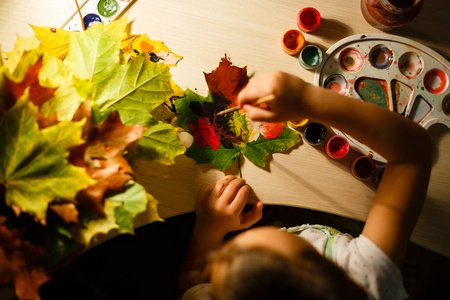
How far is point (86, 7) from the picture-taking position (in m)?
0.88

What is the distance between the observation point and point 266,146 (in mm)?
827

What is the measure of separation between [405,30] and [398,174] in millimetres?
493

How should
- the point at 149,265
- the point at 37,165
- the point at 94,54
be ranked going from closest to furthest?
the point at 37,165, the point at 94,54, the point at 149,265

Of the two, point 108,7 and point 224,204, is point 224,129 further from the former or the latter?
point 108,7

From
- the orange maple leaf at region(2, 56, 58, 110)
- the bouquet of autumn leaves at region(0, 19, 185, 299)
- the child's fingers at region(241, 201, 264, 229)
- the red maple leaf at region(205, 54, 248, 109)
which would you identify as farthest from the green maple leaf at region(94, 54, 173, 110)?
the child's fingers at region(241, 201, 264, 229)

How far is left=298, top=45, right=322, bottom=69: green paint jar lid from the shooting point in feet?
2.81

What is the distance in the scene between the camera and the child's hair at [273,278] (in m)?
0.57

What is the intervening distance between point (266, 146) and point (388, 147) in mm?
311

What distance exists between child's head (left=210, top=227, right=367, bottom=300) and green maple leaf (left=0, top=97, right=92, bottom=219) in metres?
0.34

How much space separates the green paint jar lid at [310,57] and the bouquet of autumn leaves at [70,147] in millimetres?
438

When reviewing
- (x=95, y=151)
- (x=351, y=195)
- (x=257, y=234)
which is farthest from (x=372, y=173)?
(x=95, y=151)

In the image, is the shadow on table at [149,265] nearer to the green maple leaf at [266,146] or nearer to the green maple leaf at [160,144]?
the green maple leaf at [266,146]

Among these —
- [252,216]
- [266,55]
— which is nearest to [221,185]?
[252,216]

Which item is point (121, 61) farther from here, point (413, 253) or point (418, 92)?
point (413, 253)
